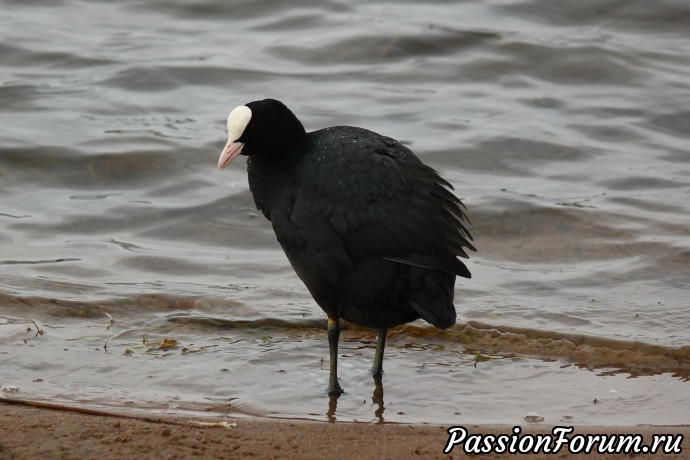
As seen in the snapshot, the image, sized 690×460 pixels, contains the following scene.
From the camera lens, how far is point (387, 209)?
536cm

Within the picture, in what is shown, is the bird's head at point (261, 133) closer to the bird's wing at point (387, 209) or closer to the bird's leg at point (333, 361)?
the bird's wing at point (387, 209)

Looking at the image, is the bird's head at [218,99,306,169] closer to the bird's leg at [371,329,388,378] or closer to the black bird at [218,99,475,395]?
the black bird at [218,99,475,395]

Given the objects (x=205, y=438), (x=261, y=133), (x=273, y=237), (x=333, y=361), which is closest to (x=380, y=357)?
(x=333, y=361)

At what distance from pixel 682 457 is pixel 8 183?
6.48m

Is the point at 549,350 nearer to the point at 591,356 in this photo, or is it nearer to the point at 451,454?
the point at 591,356

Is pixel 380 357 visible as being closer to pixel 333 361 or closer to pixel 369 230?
pixel 333 361

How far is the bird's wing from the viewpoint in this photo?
5.30m

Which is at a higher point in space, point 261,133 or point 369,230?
point 261,133

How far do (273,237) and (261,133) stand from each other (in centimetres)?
291

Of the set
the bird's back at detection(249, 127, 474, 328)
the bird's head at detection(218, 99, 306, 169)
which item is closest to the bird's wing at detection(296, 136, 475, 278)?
the bird's back at detection(249, 127, 474, 328)

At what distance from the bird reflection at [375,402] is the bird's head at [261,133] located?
46.7 inches

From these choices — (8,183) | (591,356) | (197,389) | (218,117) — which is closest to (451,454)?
(197,389)

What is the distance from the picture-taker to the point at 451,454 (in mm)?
4363

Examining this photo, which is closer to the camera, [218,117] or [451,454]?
[451,454]
